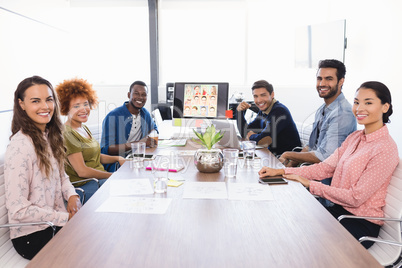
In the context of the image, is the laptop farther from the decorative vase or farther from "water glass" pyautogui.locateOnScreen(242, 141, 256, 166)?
the decorative vase

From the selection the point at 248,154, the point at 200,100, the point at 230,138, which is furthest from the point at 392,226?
the point at 200,100

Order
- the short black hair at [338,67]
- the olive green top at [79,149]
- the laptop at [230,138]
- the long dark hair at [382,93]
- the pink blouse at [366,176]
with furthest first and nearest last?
the short black hair at [338,67] < the laptop at [230,138] < the olive green top at [79,149] < the long dark hair at [382,93] < the pink blouse at [366,176]

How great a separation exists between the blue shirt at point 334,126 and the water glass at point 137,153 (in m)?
1.42

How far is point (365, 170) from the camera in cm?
172

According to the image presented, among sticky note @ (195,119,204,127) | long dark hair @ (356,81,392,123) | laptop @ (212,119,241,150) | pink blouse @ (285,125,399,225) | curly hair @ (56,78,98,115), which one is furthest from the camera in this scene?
sticky note @ (195,119,204,127)

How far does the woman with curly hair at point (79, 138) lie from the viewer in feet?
7.41

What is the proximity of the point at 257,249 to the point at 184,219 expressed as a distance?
34 centimetres

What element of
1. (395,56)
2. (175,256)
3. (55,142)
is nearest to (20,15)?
(55,142)

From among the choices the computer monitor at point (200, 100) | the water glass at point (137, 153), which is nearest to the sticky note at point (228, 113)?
the computer monitor at point (200, 100)

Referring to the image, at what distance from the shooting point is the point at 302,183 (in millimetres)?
1796

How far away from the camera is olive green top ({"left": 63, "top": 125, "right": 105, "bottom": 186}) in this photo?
223 cm

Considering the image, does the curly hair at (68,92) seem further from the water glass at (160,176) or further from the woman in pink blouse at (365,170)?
the woman in pink blouse at (365,170)

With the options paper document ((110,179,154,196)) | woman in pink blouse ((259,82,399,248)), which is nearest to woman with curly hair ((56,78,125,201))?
paper document ((110,179,154,196))

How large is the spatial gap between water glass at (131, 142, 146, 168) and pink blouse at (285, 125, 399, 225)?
0.92 meters
